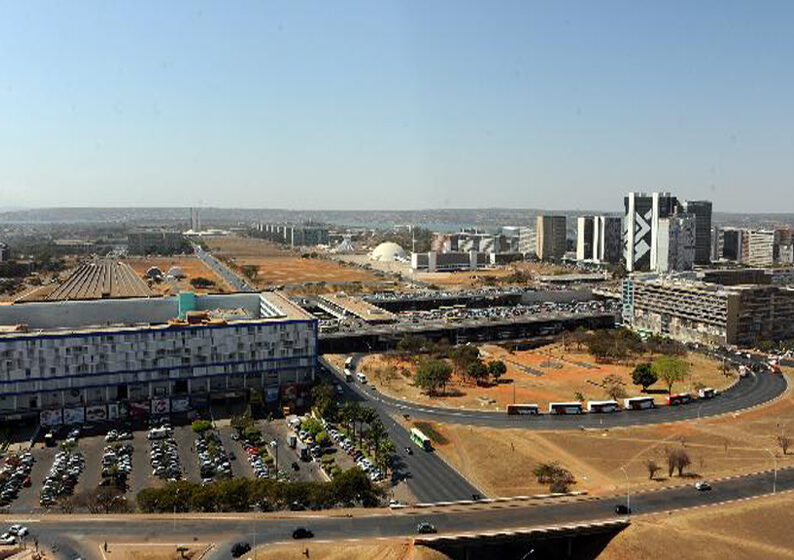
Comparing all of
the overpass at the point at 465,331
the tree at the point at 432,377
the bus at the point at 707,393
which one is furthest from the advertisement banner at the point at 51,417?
the bus at the point at 707,393

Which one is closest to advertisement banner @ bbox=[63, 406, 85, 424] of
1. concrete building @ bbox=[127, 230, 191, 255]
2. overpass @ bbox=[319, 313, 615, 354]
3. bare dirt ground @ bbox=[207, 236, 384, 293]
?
overpass @ bbox=[319, 313, 615, 354]

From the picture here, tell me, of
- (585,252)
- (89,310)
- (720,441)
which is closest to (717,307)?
(720,441)

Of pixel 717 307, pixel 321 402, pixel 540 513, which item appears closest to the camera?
pixel 540 513

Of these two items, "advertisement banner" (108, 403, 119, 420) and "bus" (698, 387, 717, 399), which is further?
"bus" (698, 387, 717, 399)

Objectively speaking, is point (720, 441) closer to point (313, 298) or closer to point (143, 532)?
point (143, 532)

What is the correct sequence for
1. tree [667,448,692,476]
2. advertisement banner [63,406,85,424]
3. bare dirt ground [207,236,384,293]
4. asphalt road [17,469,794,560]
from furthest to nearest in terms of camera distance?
bare dirt ground [207,236,384,293] < advertisement banner [63,406,85,424] < tree [667,448,692,476] < asphalt road [17,469,794,560]

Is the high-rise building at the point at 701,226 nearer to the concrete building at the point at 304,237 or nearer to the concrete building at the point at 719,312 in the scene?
the concrete building at the point at 719,312

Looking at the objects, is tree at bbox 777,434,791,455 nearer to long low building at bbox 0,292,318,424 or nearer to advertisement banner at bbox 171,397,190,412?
long low building at bbox 0,292,318,424
